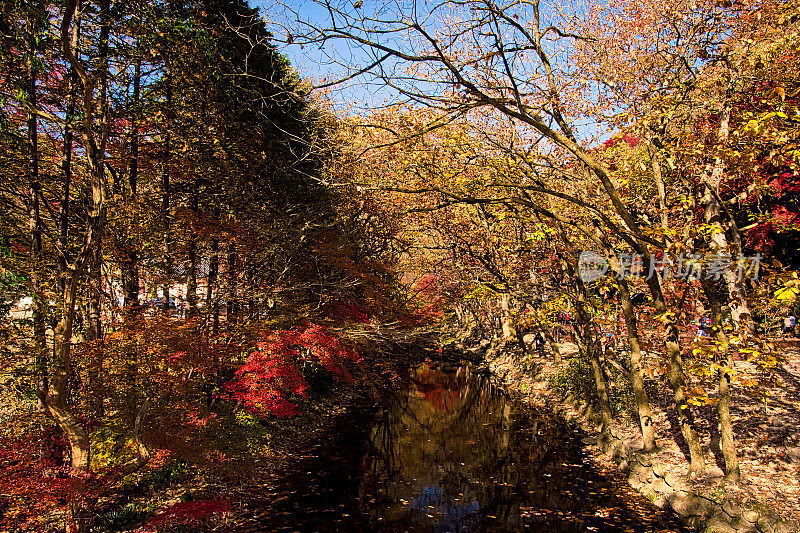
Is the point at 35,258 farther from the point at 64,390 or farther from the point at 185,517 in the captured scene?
the point at 185,517

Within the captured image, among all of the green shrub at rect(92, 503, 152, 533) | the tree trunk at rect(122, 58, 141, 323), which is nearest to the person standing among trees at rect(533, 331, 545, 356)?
the tree trunk at rect(122, 58, 141, 323)

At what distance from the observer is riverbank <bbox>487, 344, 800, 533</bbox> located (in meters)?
7.93

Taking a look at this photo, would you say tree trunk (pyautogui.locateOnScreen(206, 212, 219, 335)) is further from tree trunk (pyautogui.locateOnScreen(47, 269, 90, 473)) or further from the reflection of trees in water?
the reflection of trees in water

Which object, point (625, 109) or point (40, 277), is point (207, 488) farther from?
point (625, 109)

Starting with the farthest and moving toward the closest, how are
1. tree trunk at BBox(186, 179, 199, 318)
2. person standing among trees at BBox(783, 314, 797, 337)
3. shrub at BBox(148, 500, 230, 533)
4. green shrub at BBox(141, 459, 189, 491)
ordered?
person standing among trees at BBox(783, 314, 797, 337) < tree trunk at BBox(186, 179, 199, 318) < green shrub at BBox(141, 459, 189, 491) < shrub at BBox(148, 500, 230, 533)

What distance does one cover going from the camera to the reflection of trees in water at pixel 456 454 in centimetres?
1045

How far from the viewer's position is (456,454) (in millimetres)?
13508

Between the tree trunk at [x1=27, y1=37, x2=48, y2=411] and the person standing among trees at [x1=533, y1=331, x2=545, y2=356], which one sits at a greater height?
the tree trunk at [x1=27, y1=37, x2=48, y2=411]

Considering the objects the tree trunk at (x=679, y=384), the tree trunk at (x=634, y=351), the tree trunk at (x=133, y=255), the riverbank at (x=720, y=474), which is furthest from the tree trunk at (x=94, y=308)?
the riverbank at (x=720, y=474)

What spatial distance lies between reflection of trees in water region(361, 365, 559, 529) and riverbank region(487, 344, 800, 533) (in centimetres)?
217

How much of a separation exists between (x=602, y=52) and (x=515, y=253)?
7764 millimetres

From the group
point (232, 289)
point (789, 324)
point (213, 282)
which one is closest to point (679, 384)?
point (232, 289)

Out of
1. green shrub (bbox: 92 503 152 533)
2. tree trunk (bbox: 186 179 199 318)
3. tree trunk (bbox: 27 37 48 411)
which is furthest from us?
tree trunk (bbox: 186 179 199 318)

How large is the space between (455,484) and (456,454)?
231 centimetres
